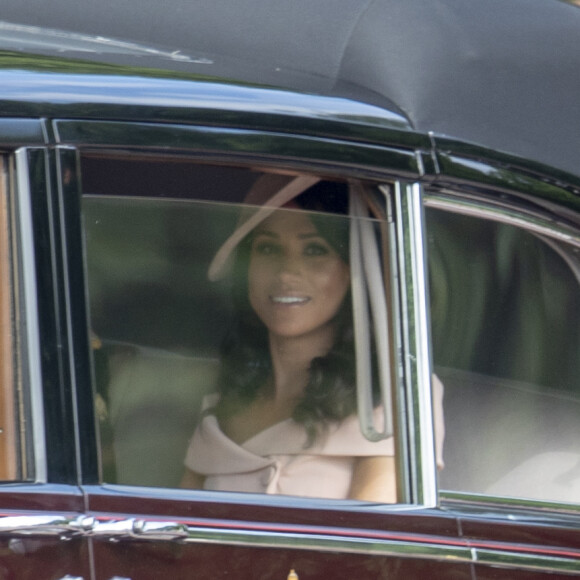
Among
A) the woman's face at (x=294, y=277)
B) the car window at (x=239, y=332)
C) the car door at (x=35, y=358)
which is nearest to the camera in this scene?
the car door at (x=35, y=358)

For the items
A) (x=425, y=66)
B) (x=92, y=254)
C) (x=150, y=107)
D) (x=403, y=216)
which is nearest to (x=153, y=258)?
(x=92, y=254)

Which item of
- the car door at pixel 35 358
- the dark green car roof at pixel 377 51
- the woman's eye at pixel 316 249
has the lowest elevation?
the car door at pixel 35 358

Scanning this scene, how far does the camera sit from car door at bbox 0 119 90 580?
193 cm

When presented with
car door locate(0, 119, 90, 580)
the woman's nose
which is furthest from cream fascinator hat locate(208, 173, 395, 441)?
car door locate(0, 119, 90, 580)

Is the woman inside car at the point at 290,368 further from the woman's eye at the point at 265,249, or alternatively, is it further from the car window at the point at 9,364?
the car window at the point at 9,364

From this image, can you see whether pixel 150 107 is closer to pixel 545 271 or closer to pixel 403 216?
pixel 403 216

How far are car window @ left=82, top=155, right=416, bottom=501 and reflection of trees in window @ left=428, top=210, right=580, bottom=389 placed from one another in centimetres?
21

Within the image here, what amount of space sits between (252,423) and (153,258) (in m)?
0.38

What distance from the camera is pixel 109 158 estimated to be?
6.61ft

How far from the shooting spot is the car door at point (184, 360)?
1981mm

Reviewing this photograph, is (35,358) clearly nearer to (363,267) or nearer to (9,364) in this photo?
(9,364)

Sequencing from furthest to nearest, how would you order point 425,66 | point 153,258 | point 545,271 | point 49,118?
1. point 545,271
2. point 425,66
3. point 153,258
4. point 49,118

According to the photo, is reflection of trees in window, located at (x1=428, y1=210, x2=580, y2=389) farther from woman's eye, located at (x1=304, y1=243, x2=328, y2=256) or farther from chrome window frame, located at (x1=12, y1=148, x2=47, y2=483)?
chrome window frame, located at (x1=12, y1=148, x2=47, y2=483)

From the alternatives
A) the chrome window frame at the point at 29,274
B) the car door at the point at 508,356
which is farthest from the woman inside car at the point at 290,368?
the chrome window frame at the point at 29,274
